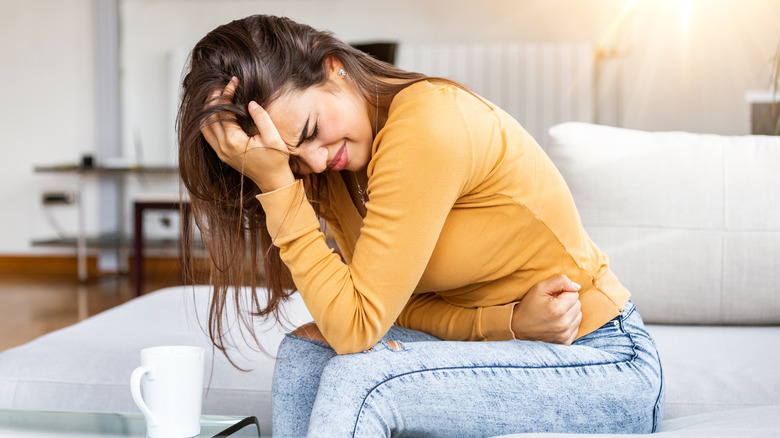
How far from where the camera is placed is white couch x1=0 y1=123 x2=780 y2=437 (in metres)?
1.21

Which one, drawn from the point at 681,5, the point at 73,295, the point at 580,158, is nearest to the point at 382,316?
the point at 580,158

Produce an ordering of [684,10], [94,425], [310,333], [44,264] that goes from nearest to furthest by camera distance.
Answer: [94,425] < [310,333] < [684,10] < [44,264]

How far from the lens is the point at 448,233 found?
3.08ft

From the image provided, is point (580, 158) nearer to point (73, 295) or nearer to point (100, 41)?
point (73, 295)

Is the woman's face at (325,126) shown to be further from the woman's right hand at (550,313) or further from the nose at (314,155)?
the woman's right hand at (550,313)

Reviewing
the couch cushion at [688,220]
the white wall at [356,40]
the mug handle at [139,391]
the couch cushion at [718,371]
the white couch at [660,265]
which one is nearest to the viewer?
the mug handle at [139,391]

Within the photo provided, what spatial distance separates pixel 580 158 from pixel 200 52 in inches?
33.5

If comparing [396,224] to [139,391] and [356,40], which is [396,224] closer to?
[139,391]

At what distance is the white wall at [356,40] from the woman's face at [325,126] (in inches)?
133

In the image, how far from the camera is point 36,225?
4.80 meters

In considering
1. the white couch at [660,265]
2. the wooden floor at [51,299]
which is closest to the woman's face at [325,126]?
the white couch at [660,265]

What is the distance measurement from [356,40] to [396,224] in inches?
150

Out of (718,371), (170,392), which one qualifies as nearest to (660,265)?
(718,371)

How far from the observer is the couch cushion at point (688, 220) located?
4.54 ft
